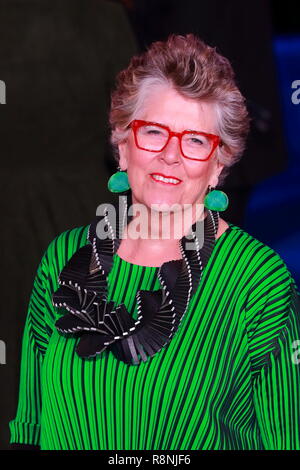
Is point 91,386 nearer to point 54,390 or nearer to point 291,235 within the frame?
point 54,390

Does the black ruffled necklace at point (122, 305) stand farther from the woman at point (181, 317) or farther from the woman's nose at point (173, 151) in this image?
the woman's nose at point (173, 151)

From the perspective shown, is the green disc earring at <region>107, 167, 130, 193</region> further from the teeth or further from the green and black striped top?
the green and black striped top

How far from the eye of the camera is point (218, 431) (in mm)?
1880

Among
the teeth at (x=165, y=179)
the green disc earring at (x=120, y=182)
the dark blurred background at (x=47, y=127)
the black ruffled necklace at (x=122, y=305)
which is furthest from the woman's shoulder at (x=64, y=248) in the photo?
the dark blurred background at (x=47, y=127)

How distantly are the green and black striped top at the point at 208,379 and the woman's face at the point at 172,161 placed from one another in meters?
0.19

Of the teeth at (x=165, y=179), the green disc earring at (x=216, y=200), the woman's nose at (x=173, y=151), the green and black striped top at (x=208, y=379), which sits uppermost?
the woman's nose at (x=173, y=151)

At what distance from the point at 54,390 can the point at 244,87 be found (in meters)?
2.37

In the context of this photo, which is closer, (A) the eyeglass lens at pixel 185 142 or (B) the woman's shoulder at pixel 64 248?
(A) the eyeglass lens at pixel 185 142

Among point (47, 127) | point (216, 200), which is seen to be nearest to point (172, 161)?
point (216, 200)

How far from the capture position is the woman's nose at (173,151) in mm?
1884

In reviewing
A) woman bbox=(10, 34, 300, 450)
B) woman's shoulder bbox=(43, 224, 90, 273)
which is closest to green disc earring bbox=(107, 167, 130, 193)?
woman bbox=(10, 34, 300, 450)

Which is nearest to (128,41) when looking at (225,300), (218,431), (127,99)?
(127,99)

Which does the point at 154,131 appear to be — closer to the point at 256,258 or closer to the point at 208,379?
the point at 256,258

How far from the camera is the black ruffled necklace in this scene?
6.13ft
